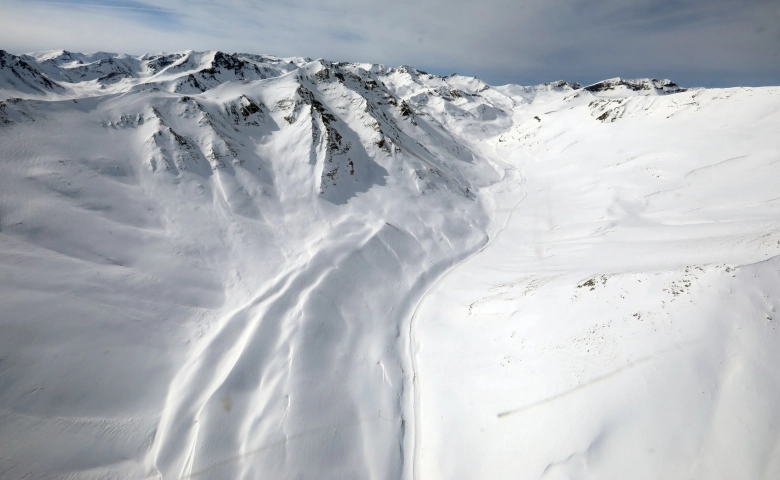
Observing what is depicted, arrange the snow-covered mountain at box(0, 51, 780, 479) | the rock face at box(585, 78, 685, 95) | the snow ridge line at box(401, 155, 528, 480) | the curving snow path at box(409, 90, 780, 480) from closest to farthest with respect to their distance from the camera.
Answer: the curving snow path at box(409, 90, 780, 480) → the snow-covered mountain at box(0, 51, 780, 479) → the snow ridge line at box(401, 155, 528, 480) → the rock face at box(585, 78, 685, 95)

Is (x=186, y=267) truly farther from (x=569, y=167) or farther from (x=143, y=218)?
(x=569, y=167)

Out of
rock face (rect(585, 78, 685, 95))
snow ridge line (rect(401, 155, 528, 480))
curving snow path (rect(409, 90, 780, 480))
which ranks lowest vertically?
snow ridge line (rect(401, 155, 528, 480))

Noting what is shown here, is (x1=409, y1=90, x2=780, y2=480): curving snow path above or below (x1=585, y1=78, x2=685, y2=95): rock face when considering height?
below

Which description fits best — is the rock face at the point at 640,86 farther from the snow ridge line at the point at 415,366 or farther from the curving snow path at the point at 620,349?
the snow ridge line at the point at 415,366

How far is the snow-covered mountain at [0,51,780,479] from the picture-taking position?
16.2m

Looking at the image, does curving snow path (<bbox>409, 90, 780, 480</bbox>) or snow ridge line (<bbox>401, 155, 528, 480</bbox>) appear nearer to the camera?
curving snow path (<bbox>409, 90, 780, 480</bbox>)

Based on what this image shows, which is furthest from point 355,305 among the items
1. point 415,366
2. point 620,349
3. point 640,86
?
point 640,86

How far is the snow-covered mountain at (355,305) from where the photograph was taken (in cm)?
1616

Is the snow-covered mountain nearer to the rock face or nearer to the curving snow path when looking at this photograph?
the curving snow path

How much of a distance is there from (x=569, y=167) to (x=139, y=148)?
75798mm

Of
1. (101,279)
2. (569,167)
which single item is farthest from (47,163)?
(569,167)

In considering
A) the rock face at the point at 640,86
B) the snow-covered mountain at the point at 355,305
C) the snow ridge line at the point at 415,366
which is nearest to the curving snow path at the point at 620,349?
the snow-covered mountain at the point at 355,305

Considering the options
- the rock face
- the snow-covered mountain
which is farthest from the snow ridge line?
the rock face

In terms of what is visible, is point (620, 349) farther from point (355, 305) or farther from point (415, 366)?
point (355, 305)
